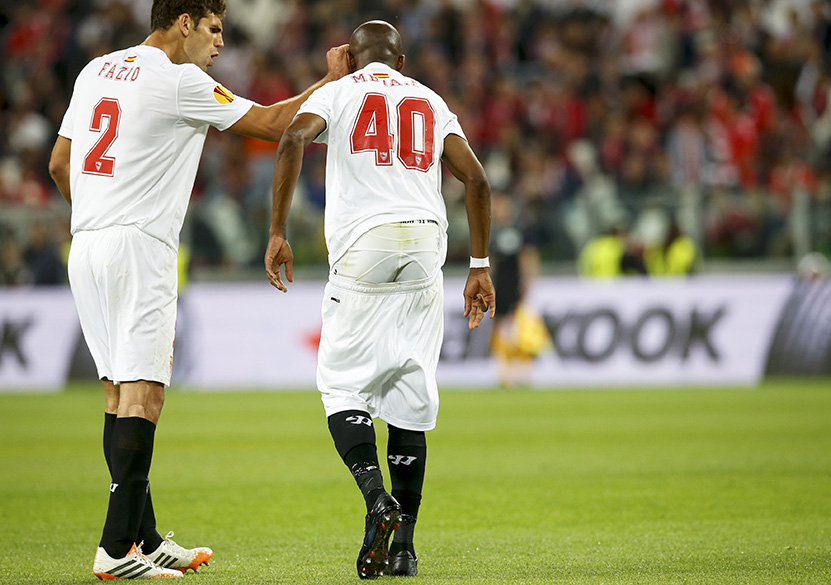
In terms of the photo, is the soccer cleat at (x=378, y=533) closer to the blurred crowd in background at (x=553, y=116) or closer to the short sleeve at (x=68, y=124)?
the short sleeve at (x=68, y=124)

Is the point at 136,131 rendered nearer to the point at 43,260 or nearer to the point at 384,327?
the point at 384,327

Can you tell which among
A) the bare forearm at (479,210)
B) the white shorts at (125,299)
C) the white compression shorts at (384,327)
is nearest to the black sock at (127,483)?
the white shorts at (125,299)

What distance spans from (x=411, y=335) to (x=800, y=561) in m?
2.00

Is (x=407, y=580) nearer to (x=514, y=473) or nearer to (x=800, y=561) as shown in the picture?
(x=800, y=561)

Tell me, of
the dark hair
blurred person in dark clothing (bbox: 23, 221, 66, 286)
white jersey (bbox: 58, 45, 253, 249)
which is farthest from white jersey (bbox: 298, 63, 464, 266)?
blurred person in dark clothing (bbox: 23, 221, 66, 286)

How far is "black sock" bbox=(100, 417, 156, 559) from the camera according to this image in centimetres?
516

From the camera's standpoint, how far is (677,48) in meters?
21.8

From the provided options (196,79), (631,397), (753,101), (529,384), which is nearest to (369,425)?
(196,79)

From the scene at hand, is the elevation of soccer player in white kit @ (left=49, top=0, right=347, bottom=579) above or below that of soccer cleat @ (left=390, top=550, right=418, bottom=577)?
above

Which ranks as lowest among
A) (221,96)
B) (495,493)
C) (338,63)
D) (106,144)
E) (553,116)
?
(495,493)

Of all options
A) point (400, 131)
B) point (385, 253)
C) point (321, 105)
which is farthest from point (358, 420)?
point (321, 105)

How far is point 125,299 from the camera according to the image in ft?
17.4

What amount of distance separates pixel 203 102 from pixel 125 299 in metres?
0.92

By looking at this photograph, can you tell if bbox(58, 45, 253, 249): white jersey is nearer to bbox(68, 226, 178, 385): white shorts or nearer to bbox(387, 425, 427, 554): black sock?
bbox(68, 226, 178, 385): white shorts
